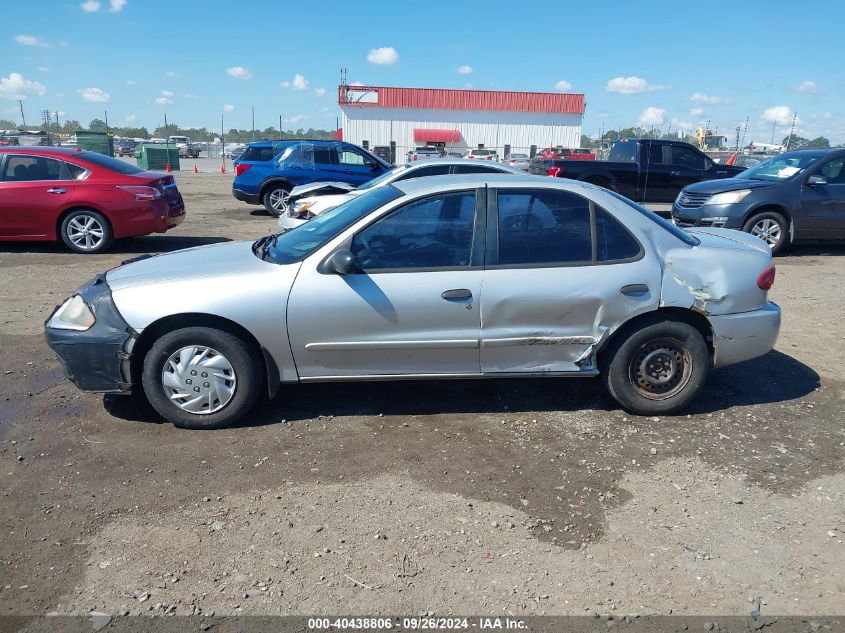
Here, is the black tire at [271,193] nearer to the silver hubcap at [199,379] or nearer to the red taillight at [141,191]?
the red taillight at [141,191]

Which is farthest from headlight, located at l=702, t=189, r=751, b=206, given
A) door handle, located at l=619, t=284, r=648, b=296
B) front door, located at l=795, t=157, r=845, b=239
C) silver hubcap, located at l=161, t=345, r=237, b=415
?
silver hubcap, located at l=161, t=345, r=237, b=415

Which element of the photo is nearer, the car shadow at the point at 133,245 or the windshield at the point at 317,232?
the windshield at the point at 317,232

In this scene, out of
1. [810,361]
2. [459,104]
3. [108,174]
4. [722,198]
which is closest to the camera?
[810,361]

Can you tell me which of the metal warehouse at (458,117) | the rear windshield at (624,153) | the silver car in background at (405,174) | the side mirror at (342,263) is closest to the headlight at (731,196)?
the silver car in background at (405,174)

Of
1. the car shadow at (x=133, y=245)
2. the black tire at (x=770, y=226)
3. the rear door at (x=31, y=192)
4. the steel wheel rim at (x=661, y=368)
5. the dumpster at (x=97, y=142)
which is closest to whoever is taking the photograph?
the steel wheel rim at (x=661, y=368)

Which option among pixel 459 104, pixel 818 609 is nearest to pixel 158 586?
pixel 818 609

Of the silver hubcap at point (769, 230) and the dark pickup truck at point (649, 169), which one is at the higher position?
the dark pickup truck at point (649, 169)

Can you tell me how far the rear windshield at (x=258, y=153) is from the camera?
51.0 ft

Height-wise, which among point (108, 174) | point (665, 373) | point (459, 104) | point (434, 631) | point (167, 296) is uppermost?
point (459, 104)

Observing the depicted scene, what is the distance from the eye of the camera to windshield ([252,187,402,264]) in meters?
4.39

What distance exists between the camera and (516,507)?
3.52 meters

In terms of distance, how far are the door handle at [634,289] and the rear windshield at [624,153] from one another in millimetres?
11534

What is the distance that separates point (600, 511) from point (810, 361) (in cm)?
345

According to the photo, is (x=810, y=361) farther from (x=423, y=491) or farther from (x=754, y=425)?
(x=423, y=491)
